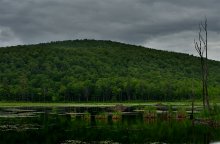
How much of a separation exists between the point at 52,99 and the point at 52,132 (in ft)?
464

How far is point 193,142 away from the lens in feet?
143

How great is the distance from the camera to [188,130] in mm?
54406

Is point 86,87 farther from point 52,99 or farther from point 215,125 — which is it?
point 215,125

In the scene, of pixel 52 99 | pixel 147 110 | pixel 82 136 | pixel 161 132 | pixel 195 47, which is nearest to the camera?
pixel 82 136

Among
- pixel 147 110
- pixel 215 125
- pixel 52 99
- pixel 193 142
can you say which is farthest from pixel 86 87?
pixel 193 142

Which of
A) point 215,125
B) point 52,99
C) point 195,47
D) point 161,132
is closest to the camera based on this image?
point 161,132

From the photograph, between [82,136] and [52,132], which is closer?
[82,136]

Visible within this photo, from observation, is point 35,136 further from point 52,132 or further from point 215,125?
point 215,125

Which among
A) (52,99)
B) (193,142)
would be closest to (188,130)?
(193,142)

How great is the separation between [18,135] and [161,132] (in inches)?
658

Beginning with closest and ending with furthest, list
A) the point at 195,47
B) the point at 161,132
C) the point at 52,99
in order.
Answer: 1. the point at 161,132
2. the point at 195,47
3. the point at 52,99

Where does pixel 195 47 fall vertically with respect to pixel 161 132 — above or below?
above

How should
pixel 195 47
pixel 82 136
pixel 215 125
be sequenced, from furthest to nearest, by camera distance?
1. pixel 195 47
2. pixel 215 125
3. pixel 82 136

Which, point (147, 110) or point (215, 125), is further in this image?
point (147, 110)
